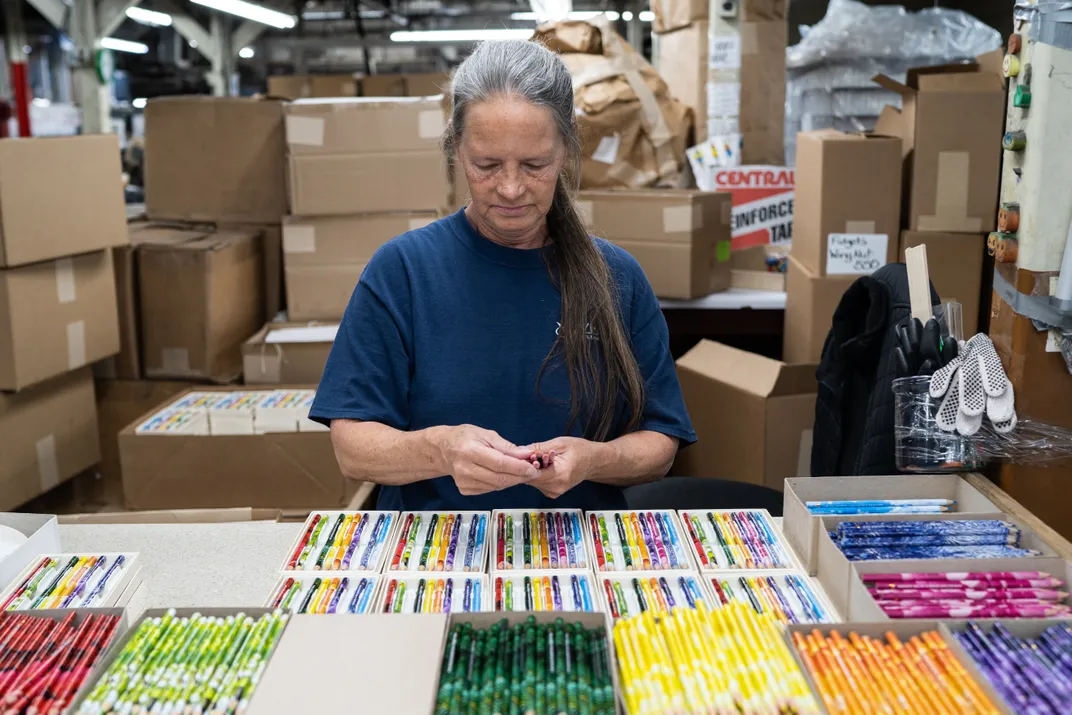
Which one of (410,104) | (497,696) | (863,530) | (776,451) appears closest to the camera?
(497,696)

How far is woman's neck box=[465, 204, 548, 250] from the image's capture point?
1.64 meters

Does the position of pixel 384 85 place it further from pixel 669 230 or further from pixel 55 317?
pixel 55 317

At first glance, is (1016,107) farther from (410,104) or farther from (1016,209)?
(410,104)

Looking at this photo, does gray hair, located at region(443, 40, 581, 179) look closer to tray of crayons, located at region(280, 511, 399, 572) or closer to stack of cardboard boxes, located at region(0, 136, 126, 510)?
tray of crayons, located at region(280, 511, 399, 572)

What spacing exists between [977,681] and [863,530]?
1.13 feet

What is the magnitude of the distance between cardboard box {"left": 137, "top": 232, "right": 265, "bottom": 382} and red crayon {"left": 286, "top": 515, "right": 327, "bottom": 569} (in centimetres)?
212

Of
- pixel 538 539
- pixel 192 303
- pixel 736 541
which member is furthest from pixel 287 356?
pixel 736 541

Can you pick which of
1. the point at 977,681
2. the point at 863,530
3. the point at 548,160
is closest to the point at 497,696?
the point at 977,681

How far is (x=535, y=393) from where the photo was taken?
162cm

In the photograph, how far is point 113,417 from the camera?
353 centimetres

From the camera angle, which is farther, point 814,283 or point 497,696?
point 814,283

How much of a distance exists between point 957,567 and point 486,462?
2.03 ft

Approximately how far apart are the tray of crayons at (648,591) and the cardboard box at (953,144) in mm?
2161

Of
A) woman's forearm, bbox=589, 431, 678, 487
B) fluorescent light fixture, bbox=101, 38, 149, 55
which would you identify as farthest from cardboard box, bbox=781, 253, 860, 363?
fluorescent light fixture, bbox=101, 38, 149, 55
